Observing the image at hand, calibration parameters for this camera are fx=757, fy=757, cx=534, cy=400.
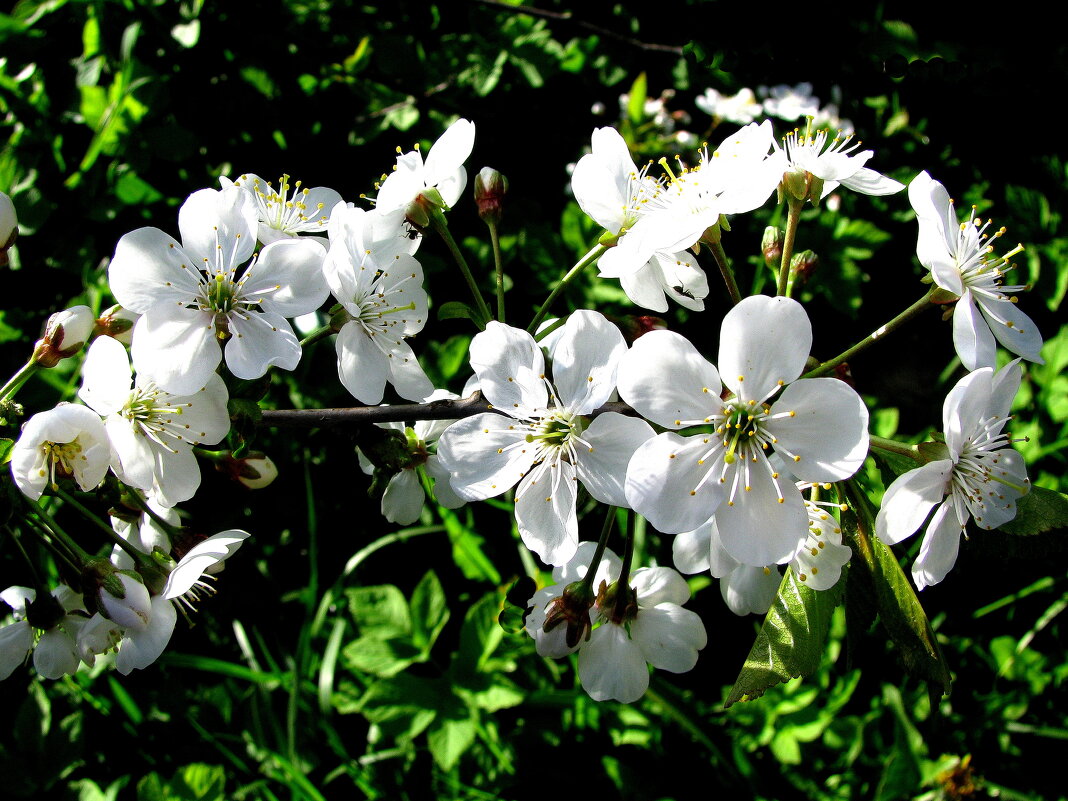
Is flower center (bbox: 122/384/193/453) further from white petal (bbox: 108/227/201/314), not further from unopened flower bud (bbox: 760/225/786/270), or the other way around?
unopened flower bud (bbox: 760/225/786/270)

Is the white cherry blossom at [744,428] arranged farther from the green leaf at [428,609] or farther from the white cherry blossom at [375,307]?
the green leaf at [428,609]

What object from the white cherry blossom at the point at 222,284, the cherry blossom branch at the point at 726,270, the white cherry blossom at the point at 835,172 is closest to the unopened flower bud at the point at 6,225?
the white cherry blossom at the point at 222,284

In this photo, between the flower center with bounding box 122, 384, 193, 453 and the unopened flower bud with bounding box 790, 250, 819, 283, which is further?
the unopened flower bud with bounding box 790, 250, 819, 283

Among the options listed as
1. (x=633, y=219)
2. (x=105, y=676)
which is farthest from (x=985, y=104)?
(x=105, y=676)

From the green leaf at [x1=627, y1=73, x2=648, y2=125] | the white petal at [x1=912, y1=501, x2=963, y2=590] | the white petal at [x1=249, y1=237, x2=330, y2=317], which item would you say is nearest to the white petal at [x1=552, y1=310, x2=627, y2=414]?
the white petal at [x1=249, y1=237, x2=330, y2=317]

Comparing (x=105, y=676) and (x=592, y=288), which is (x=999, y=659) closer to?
(x=592, y=288)
